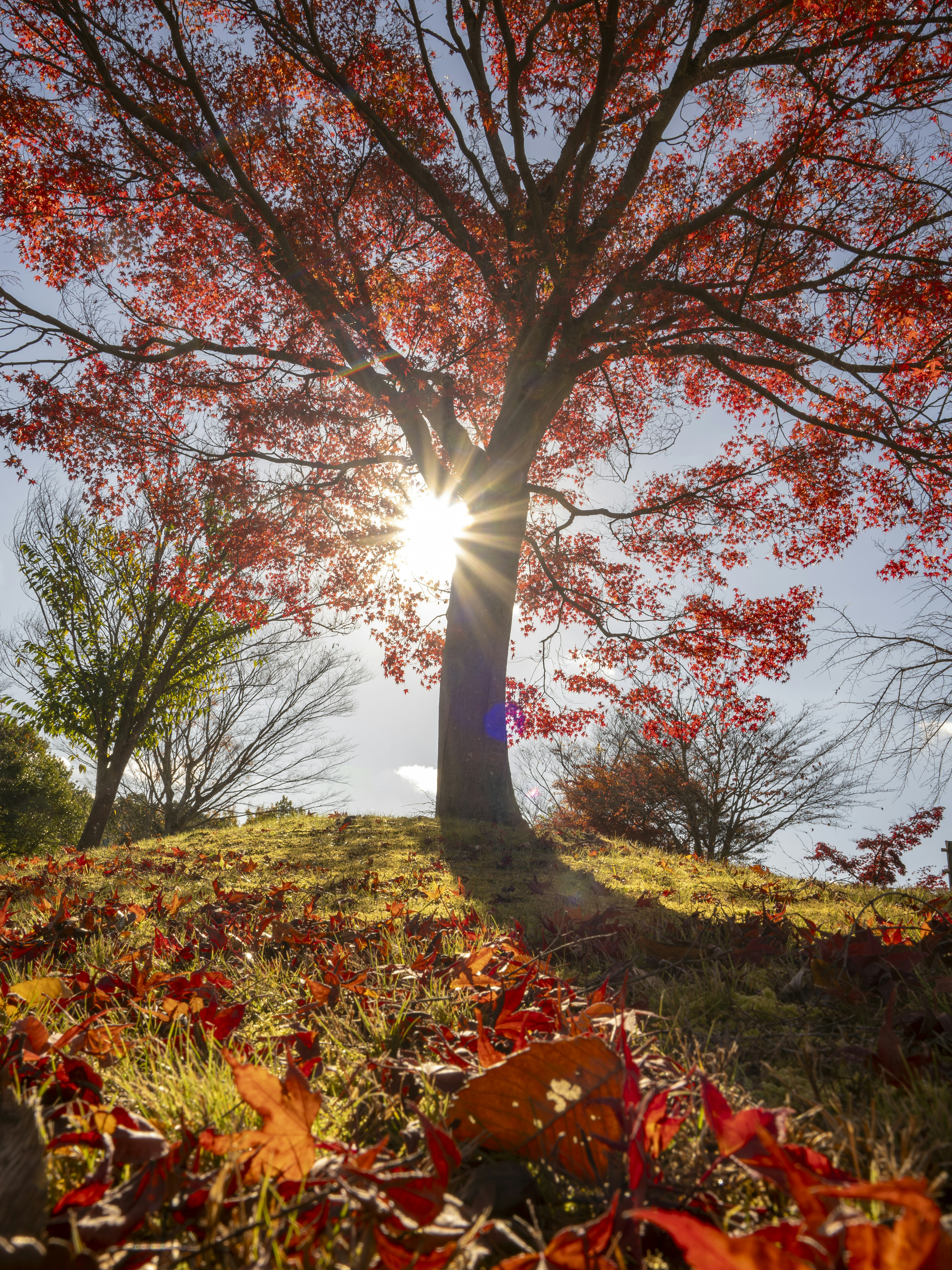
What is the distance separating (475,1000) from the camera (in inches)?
57.7

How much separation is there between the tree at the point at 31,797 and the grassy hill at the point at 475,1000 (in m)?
17.6

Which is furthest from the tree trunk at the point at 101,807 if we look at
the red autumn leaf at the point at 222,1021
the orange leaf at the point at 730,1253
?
the orange leaf at the point at 730,1253

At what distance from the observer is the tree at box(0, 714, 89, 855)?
17094 millimetres

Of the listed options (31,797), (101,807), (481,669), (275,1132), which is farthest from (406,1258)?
(31,797)

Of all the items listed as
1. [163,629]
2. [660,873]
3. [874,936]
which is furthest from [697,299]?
[163,629]

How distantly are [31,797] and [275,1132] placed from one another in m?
21.6

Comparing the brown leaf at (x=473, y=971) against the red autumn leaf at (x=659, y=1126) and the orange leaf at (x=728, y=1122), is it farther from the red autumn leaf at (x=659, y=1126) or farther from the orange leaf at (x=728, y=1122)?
the orange leaf at (x=728, y=1122)

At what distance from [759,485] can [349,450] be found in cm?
759

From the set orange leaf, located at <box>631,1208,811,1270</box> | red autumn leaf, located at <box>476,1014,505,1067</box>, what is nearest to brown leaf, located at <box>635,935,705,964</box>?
red autumn leaf, located at <box>476,1014,505,1067</box>

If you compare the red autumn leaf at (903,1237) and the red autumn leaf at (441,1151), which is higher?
the red autumn leaf at (903,1237)

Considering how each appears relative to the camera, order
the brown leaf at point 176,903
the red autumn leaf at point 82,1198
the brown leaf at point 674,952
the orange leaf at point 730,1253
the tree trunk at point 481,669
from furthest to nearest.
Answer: the tree trunk at point 481,669, the brown leaf at point 176,903, the brown leaf at point 674,952, the red autumn leaf at point 82,1198, the orange leaf at point 730,1253

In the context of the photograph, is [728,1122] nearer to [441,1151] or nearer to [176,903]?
[441,1151]

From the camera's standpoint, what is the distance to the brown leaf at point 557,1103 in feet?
2.64

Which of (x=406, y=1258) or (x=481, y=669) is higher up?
(x=481, y=669)
